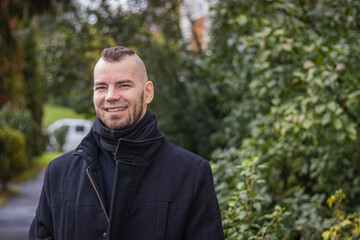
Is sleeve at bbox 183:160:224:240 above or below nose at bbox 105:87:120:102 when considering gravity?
below

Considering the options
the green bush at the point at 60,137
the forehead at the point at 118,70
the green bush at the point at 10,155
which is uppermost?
the forehead at the point at 118,70

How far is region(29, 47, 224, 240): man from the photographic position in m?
1.69

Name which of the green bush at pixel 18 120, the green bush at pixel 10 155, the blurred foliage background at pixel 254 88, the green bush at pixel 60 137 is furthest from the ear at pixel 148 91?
the green bush at pixel 60 137

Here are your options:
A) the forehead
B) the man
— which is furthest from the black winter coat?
the forehead

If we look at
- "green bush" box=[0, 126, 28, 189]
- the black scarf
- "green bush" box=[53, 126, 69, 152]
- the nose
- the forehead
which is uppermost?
the forehead

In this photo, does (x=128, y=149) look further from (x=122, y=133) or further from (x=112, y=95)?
A: (x=112, y=95)

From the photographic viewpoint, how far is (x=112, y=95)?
1.73m

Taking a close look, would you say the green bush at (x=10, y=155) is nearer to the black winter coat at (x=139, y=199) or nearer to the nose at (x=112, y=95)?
the black winter coat at (x=139, y=199)

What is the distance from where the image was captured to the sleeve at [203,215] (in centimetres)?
171

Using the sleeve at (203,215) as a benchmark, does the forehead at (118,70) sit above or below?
above

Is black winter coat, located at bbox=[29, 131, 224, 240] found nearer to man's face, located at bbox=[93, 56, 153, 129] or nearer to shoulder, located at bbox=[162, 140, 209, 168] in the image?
shoulder, located at bbox=[162, 140, 209, 168]

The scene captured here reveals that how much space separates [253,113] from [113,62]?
3608 mm

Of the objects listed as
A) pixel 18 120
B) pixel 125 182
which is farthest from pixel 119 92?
pixel 18 120

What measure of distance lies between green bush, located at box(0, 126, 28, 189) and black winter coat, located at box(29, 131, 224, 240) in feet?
27.4
